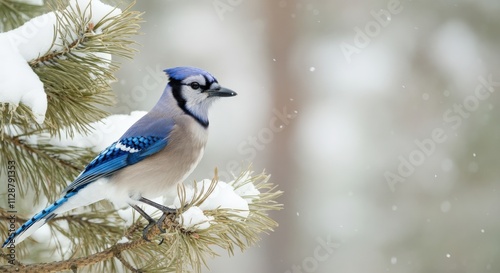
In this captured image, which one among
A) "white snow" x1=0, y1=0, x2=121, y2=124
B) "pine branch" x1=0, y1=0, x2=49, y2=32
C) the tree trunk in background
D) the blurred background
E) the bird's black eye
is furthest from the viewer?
the blurred background

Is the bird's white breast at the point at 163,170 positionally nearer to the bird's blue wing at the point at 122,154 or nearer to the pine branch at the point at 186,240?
the bird's blue wing at the point at 122,154

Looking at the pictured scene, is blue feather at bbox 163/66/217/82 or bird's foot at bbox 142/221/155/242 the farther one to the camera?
blue feather at bbox 163/66/217/82

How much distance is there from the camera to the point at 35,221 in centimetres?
152

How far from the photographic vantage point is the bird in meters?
1.71

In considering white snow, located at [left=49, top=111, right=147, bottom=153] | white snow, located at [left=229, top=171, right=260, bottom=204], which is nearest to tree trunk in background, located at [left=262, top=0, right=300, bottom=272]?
white snow, located at [left=49, top=111, right=147, bottom=153]

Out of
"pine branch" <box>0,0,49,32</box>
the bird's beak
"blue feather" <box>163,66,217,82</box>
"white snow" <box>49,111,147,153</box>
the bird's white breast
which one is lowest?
the bird's white breast

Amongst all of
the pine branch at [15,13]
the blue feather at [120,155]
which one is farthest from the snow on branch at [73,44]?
the pine branch at [15,13]

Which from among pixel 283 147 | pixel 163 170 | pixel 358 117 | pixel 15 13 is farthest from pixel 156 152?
pixel 358 117

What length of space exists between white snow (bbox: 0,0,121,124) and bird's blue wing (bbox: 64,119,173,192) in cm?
26

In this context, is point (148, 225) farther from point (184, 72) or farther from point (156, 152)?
point (184, 72)

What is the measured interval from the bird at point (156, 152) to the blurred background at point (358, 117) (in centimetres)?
376

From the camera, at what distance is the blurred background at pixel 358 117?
5809mm

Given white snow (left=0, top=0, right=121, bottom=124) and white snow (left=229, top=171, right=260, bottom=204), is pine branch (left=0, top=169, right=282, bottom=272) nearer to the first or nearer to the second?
white snow (left=229, top=171, right=260, bottom=204)

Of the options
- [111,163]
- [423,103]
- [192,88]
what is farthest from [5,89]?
[423,103]
